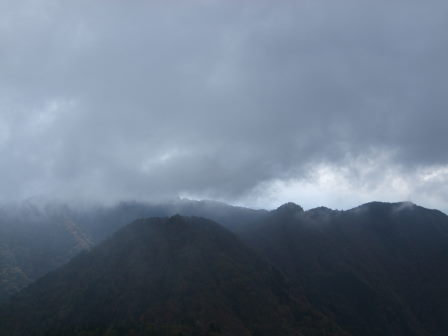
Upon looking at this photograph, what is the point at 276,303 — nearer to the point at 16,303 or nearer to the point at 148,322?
the point at 148,322

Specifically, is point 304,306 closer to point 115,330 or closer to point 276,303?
point 276,303

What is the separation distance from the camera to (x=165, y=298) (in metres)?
162

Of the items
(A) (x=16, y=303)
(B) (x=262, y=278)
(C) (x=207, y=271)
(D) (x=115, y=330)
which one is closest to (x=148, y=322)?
(D) (x=115, y=330)

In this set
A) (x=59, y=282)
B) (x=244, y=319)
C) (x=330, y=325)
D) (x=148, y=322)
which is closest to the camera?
(x=148, y=322)

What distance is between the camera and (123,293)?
168625 millimetres

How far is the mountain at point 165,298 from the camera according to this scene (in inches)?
5832

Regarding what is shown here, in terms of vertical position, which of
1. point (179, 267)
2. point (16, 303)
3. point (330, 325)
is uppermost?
point (179, 267)

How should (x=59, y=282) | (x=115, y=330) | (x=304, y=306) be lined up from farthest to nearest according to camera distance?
(x=59, y=282)
(x=304, y=306)
(x=115, y=330)

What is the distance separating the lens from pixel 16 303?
181 meters

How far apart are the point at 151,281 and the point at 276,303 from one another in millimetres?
48540

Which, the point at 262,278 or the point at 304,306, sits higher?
the point at 262,278

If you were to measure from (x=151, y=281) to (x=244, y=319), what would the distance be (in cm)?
4112

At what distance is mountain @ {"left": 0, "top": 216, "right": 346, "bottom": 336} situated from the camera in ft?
486

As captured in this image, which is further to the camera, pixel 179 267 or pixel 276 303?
pixel 179 267
